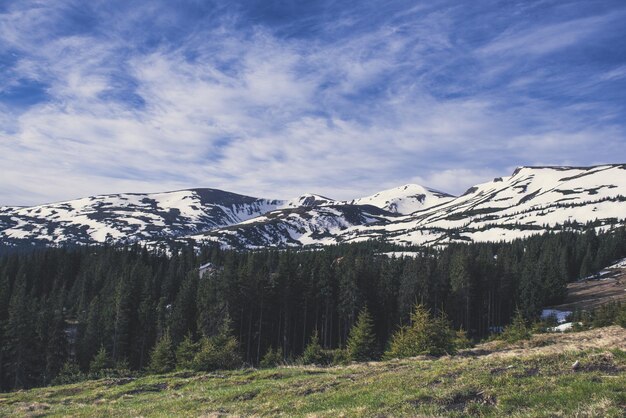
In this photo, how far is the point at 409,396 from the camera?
1475 cm

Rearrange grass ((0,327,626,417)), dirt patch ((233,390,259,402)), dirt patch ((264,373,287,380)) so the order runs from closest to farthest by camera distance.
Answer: grass ((0,327,626,417))
dirt patch ((233,390,259,402))
dirt patch ((264,373,287,380))

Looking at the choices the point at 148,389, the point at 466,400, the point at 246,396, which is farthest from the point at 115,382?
the point at 466,400

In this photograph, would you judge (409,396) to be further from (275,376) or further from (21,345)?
(21,345)

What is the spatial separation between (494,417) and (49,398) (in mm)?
31673

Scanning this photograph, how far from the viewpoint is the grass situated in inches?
465

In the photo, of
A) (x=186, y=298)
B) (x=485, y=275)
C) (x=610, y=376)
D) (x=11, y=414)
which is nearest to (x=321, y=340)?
(x=186, y=298)

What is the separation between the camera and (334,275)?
83.4 meters

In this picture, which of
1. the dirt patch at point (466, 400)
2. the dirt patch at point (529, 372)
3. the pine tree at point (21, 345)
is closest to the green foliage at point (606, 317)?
the dirt patch at point (529, 372)

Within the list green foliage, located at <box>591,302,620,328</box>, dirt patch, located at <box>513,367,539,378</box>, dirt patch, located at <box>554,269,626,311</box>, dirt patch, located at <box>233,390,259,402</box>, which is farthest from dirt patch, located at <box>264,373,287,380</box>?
dirt patch, located at <box>554,269,626,311</box>

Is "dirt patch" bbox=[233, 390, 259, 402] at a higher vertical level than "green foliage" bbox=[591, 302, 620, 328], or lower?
higher

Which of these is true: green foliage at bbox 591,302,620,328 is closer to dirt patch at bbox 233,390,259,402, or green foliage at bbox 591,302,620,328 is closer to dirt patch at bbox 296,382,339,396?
dirt patch at bbox 296,382,339,396

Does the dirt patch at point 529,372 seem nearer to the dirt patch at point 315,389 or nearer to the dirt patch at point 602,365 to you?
the dirt patch at point 602,365

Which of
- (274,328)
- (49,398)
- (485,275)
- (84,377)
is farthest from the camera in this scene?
(485,275)

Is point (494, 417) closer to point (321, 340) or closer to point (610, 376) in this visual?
point (610, 376)
